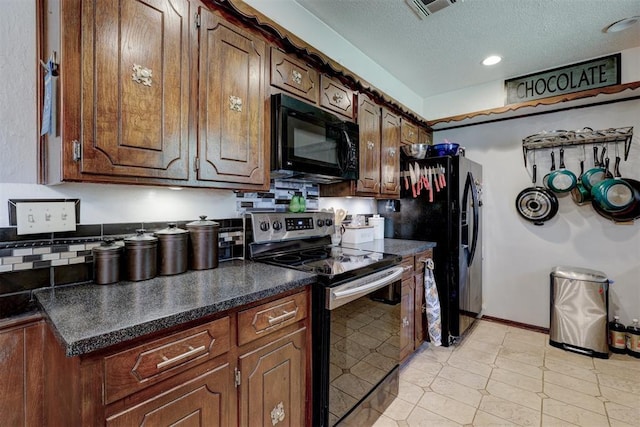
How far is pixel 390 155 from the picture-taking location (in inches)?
105

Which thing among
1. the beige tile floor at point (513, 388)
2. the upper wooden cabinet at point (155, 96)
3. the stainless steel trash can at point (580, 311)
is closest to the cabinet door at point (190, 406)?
the upper wooden cabinet at point (155, 96)

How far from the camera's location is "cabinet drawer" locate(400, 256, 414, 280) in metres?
2.18

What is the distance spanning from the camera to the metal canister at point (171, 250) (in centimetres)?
132

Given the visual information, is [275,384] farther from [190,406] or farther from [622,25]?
[622,25]

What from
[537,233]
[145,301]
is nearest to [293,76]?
[145,301]

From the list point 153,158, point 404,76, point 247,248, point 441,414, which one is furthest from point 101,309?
point 404,76

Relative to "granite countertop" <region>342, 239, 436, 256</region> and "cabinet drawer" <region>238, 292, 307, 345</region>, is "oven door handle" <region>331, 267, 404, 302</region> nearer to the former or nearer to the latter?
"cabinet drawer" <region>238, 292, 307, 345</region>

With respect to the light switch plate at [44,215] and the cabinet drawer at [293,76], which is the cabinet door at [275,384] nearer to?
the light switch plate at [44,215]

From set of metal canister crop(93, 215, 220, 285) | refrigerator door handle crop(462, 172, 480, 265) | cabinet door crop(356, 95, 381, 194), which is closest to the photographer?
set of metal canister crop(93, 215, 220, 285)

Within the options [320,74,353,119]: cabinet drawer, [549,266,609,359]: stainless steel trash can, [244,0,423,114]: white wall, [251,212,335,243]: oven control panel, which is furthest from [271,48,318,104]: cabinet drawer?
[549,266,609,359]: stainless steel trash can

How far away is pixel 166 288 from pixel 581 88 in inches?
144

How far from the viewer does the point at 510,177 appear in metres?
3.19

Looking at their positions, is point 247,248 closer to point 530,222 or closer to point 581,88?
point 530,222

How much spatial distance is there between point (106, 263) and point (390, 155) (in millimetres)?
2252
